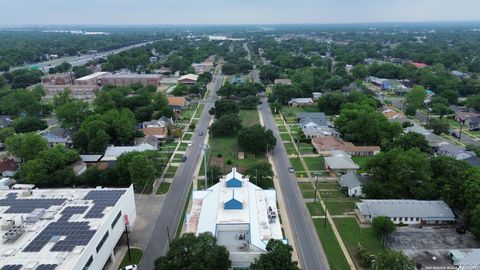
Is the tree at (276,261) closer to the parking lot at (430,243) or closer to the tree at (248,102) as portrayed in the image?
the parking lot at (430,243)

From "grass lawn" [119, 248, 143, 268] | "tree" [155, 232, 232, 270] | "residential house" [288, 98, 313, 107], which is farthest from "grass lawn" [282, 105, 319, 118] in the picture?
"tree" [155, 232, 232, 270]

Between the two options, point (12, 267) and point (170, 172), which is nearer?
point (12, 267)

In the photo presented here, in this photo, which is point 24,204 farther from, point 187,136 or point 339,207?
point 187,136

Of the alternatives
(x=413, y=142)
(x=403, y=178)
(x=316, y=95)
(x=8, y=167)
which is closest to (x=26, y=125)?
(x=8, y=167)

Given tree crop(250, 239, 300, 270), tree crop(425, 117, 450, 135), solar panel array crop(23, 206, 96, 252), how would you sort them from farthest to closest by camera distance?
1. tree crop(425, 117, 450, 135)
2. solar panel array crop(23, 206, 96, 252)
3. tree crop(250, 239, 300, 270)

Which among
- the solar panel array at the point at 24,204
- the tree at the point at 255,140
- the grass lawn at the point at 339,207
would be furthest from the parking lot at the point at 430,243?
the solar panel array at the point at 24,204

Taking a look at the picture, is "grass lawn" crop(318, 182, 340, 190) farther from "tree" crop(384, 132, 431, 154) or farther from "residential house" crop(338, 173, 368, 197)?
"tree" crop(384, 132, 431, 154)

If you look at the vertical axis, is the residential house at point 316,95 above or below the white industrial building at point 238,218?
below
